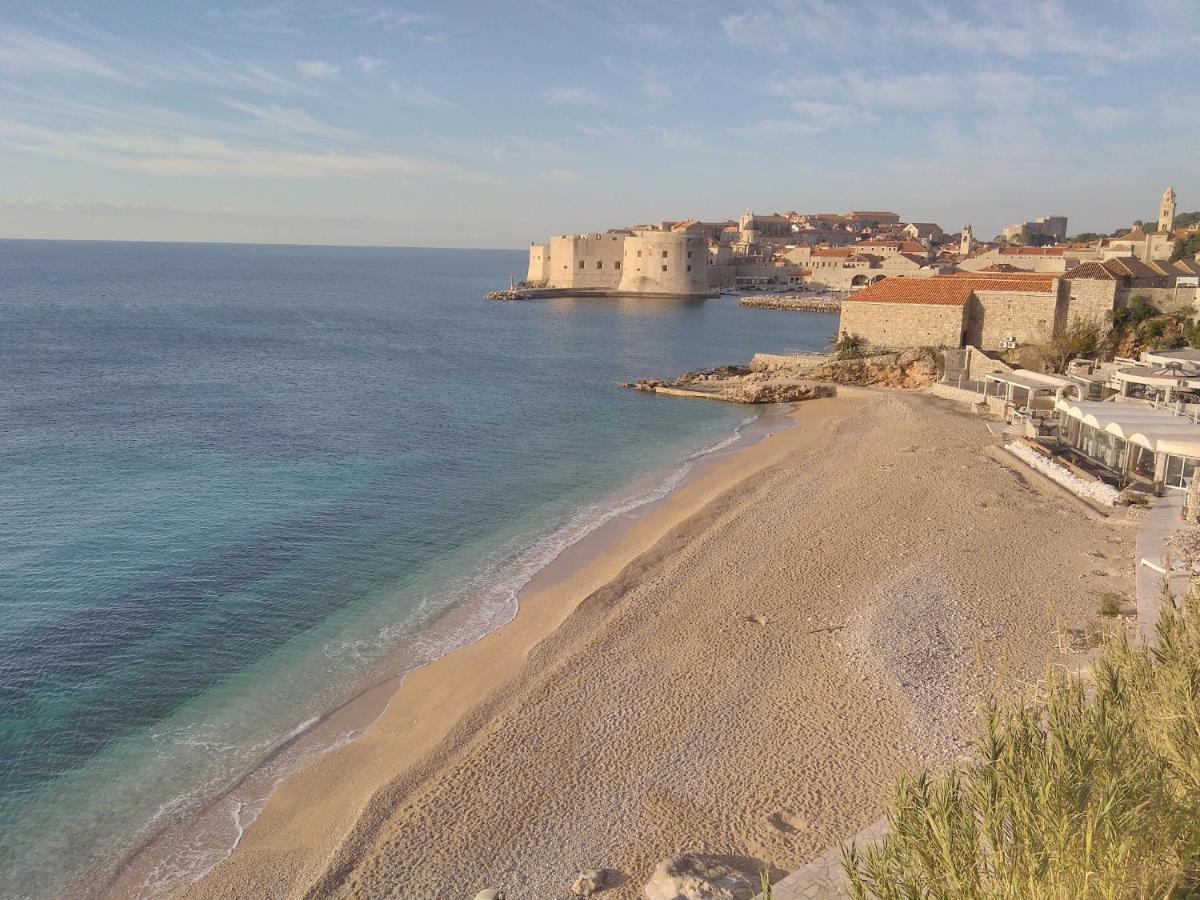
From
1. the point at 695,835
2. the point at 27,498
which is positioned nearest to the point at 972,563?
the point at 695,835

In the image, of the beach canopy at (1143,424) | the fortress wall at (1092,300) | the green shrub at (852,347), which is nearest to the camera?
the beach canopy at (1143,424)

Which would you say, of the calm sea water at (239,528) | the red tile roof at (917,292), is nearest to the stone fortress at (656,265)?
the calm sea water at (239,528)

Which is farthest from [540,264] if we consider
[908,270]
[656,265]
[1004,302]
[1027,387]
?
[1027,387]

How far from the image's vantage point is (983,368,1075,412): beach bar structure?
20.6 m

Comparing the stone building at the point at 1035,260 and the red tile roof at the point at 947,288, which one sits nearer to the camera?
the red tile roof at the point at 947,288

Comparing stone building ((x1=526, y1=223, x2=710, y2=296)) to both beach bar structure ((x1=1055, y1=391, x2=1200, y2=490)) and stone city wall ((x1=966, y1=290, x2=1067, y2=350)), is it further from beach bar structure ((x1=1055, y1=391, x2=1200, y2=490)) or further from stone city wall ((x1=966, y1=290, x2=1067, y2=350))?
beach bar structure ((x1=1055, y1=391, x2=1200, y2=490))

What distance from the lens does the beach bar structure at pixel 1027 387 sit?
20609 mm

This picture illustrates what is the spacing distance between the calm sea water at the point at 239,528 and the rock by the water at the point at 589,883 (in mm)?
3354

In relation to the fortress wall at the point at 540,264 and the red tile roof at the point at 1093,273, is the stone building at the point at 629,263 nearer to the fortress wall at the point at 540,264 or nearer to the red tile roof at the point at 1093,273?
the fortress wall at the point at 540,264

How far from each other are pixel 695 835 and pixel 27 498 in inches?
595

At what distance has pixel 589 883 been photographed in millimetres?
6430

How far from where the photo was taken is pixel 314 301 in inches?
2704

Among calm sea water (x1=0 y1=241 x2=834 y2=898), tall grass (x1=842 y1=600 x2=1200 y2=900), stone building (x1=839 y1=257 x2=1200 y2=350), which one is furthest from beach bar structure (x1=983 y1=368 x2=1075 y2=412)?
tall grass (x1=842 y1=600 x2=1200 y2=900)

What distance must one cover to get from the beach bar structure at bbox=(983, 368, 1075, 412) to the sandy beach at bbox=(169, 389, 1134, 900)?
20.7ft
